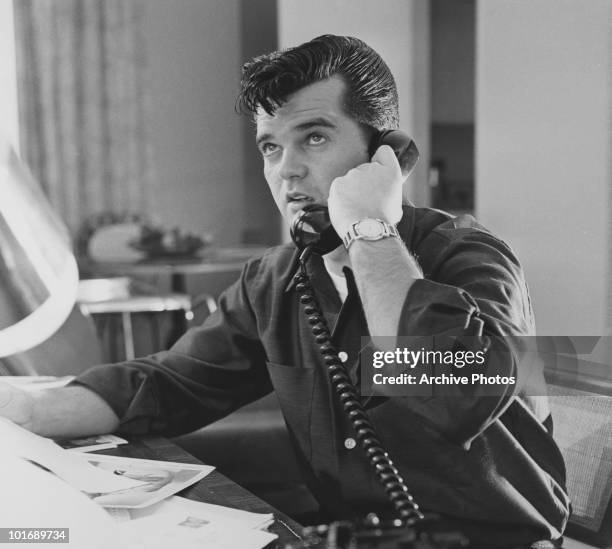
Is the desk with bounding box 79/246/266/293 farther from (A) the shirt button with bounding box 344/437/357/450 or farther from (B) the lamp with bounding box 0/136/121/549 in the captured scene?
(A) the shirt button with bounding box 344/437/357/450

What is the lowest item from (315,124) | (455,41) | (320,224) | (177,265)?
(177,265)

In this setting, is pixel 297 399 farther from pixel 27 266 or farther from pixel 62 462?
pixel 27 266

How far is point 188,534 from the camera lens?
66cm

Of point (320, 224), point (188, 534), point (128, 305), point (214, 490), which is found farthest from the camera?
point (128, 305)

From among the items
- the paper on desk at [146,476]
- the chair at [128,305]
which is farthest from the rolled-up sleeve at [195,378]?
the chair at [128,305]

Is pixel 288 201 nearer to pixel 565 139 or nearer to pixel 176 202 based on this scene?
pixel 565 139

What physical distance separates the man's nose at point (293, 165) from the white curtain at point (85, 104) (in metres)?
3.53

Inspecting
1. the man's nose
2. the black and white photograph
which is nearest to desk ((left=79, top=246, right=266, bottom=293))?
the black and white photograph

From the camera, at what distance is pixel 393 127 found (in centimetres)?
95

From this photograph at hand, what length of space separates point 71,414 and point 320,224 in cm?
39

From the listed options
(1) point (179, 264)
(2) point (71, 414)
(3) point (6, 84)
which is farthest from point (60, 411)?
(1) point (179, 264)

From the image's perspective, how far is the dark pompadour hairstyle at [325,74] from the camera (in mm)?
884

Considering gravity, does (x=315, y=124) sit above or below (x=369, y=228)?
above

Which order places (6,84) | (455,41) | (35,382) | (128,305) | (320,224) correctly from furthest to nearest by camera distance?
(455,41)
(128,305)
(6,84)
(35,382)
(320,224)
